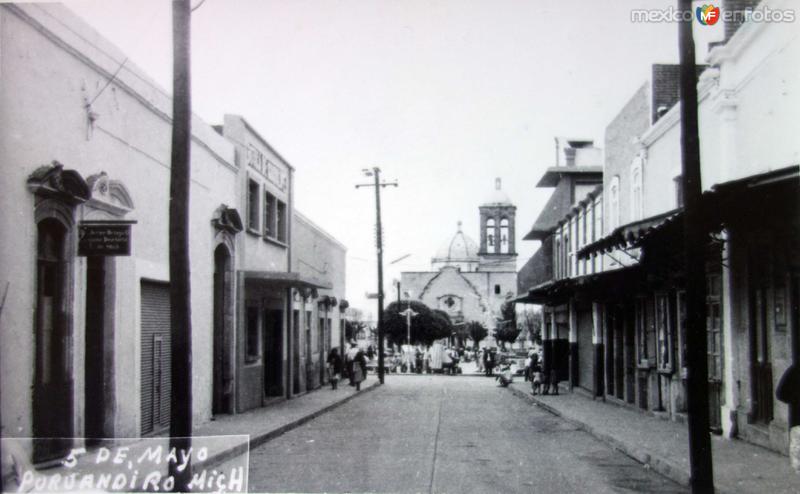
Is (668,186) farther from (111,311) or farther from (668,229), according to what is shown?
(111,311)

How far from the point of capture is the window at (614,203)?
2545 centimetres

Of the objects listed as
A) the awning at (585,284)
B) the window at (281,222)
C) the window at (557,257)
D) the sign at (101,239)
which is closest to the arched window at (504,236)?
the window at (557,257)

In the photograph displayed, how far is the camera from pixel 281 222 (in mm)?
26203

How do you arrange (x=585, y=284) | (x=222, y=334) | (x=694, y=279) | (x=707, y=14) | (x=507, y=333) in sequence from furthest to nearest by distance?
1. (x=507, y=333)
2. (x=585, y=284)
3. (x=222, y=334)
4. (x=707, y=14)
5. (x=694, y=279)

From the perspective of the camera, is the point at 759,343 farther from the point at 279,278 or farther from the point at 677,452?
the point at 279,278

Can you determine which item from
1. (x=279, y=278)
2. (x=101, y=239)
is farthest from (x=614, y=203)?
(x=101, y=239)

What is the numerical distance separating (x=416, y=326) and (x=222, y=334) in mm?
57957

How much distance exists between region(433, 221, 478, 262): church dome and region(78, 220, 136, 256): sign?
105 m

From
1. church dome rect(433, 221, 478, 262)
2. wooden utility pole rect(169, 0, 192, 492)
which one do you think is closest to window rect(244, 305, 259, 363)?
wooden utility pole rect(169, 0, 192, 492)

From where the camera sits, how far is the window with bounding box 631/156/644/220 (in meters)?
22.5

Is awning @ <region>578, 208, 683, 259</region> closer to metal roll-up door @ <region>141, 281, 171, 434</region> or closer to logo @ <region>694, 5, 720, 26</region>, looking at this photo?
logo @ <region>694, 5, 720, 26</region>

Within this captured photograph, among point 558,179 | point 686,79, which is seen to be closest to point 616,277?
point 686,79

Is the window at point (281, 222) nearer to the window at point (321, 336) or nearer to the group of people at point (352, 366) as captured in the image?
the group of people at point (352, 366)

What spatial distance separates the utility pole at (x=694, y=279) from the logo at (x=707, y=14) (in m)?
0.44
